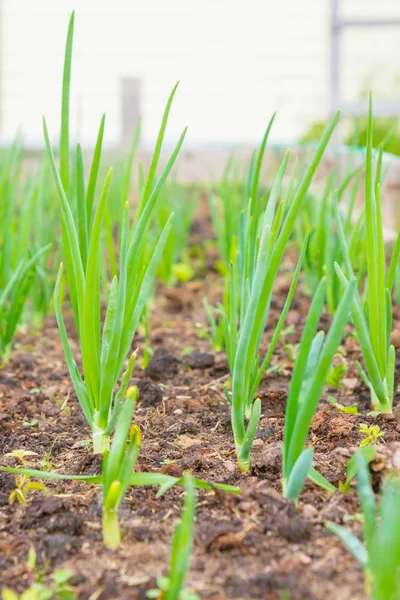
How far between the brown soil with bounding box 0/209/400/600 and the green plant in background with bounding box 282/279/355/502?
0.04 meters

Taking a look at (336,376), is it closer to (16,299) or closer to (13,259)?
(16,299)

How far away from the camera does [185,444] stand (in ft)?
4.05

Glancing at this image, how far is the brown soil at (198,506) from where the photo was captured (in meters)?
0.83

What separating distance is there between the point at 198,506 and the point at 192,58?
800 cm

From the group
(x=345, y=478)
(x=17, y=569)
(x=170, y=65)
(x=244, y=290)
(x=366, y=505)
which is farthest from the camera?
(x=170, y=65)

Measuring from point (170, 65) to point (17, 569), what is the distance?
8.15 m

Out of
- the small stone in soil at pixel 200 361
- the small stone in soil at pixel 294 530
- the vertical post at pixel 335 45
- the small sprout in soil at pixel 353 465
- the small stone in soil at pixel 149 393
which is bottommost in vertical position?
the small stone in soil at pixel 200 361

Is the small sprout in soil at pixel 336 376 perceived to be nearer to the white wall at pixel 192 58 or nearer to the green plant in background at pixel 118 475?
the green plant in background at pixel 118 475

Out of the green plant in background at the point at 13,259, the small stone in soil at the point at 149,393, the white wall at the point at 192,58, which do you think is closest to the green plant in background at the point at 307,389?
the small stone in soil at the point at 149,393

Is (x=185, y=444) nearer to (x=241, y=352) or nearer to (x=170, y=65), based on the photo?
(x=241, y=352)

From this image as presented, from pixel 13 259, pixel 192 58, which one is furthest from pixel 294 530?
pixel 192 58

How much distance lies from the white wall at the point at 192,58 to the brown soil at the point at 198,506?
6641 millimetres

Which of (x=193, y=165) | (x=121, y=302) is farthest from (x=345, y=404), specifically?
(x=193, y=165)

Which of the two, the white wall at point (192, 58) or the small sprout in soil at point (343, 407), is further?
the white wall at point (192, 58)
